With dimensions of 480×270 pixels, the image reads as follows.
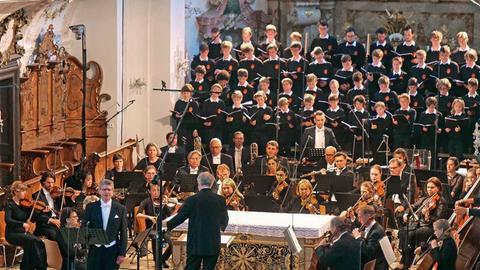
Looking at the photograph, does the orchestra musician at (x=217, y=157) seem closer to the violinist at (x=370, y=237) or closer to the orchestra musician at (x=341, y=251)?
the violinist at (x=370, y=237)

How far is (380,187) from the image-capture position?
53.3ft

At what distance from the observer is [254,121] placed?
20.1m

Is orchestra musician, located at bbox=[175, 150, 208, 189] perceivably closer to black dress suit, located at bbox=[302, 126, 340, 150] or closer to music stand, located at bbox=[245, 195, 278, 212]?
music stand, located at bbox=[245, 195, 278, 212]

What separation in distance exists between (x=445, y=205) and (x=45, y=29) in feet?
22.7

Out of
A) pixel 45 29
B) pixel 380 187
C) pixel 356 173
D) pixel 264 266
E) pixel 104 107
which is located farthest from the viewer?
pixel 104 107

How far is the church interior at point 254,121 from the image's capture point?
1510 centimetres

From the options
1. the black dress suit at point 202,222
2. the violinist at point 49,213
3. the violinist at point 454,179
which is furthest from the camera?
the violinist at point 454,179

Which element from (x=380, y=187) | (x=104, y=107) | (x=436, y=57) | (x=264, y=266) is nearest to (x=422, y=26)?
(x=436, y=57)

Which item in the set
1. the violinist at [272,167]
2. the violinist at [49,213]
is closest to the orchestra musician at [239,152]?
the violinist at [272,167]

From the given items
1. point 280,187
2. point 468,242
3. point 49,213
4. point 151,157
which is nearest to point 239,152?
point 151,157

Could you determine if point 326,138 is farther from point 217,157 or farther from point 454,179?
point 454,179

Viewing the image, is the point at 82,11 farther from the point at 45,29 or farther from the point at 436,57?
the point at 436,57

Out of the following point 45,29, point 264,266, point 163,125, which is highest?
A: point 45,29

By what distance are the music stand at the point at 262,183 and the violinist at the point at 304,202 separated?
30.3 inches
